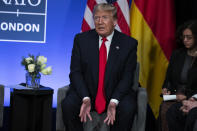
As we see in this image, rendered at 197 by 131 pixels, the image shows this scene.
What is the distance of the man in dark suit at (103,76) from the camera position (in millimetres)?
3062

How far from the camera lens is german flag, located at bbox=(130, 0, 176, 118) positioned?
14.2ft

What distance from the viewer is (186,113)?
313 centimetres

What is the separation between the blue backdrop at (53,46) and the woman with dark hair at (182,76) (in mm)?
1825

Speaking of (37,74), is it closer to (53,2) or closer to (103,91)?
(103,91)

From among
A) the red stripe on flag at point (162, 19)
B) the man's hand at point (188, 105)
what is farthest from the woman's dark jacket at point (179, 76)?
the red stripe on flag at point (162, 19)

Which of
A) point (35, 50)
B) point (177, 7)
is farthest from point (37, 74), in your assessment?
point (177, 7)

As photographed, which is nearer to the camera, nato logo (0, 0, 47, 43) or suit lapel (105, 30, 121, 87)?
suit lapel (105, 30, 121, 87)

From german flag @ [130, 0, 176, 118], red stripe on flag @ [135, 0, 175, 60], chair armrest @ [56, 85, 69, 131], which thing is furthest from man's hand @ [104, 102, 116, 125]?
red stripe on flag @ [135, 0, 175, 60]

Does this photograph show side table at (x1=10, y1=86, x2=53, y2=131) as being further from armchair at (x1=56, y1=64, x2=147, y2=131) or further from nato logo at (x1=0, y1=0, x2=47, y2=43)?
nato logo at (x1=0, y1=0, x2=47, y2=43)

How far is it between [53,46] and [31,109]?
1568mm

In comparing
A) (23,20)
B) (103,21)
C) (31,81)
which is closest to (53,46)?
(23,20)

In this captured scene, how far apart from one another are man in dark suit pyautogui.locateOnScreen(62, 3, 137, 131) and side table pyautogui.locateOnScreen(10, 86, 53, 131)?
0.43 m

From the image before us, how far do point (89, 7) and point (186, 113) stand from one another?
190cm

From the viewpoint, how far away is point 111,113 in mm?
3029
